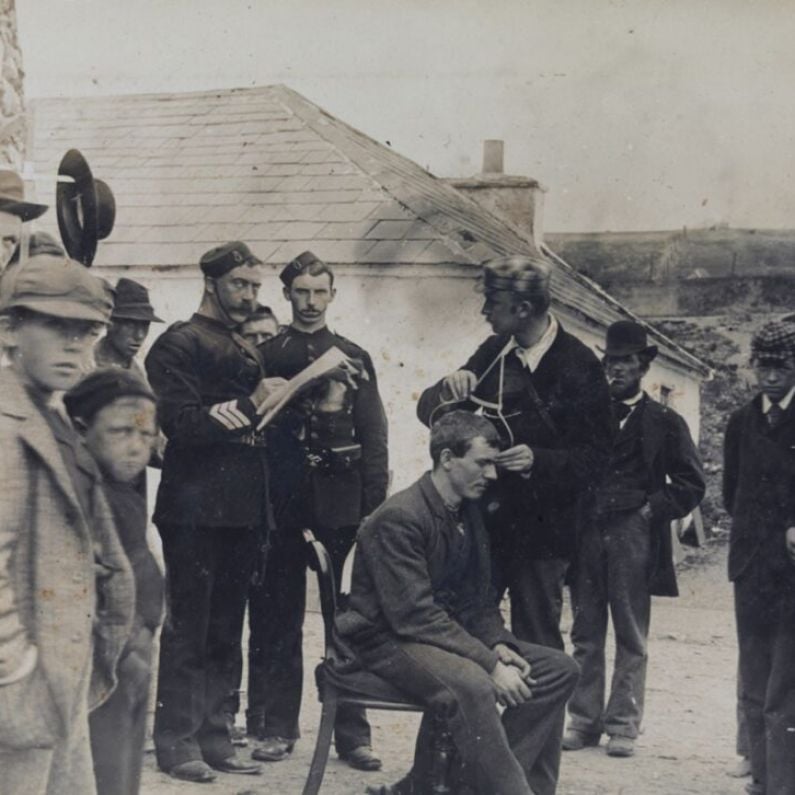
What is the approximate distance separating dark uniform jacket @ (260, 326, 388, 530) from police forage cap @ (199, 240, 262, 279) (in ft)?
1.60

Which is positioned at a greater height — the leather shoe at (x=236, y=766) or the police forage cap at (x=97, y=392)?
the police forage cap at (x=97, y=392)

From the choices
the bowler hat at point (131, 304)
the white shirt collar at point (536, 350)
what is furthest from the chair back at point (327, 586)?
the bowler hat at point (131, 304)

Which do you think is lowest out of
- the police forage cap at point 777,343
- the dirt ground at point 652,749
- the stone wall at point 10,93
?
the dirt ground at point 652,749

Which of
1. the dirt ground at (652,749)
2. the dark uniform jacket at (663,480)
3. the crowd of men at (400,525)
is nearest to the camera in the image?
the crowd of men at (400,525)

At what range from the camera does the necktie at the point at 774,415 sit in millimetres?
5461

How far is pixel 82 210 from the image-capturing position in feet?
16.9

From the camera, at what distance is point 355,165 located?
11562mm

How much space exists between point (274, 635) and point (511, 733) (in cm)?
132

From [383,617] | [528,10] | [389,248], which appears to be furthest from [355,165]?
[383,617]

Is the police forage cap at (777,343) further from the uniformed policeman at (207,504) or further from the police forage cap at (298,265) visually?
the uniformed policeman at (207,504)

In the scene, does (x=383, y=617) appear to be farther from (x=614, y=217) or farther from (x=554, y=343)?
(x=614, y=217)

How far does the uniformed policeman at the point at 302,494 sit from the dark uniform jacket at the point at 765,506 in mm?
1525

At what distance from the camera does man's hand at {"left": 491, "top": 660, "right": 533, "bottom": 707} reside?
4.70 m

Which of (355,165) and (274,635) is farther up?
(355,165)
